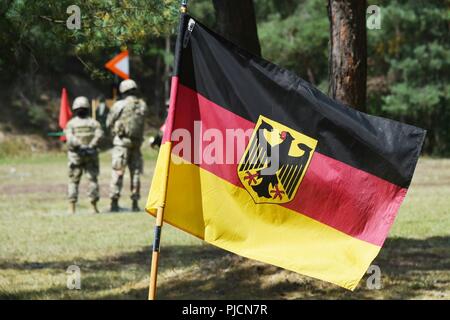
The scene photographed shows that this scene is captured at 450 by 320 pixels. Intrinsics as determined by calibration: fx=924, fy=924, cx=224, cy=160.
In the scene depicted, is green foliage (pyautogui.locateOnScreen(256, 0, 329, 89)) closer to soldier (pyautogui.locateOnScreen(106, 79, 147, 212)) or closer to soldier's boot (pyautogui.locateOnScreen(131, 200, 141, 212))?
soldier (pyautogui.locateOnScreen(106, 79, 147, 212))

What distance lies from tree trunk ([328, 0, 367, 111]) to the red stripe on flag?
260cm

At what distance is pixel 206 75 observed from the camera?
679cm

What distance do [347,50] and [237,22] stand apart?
1421 millimetres

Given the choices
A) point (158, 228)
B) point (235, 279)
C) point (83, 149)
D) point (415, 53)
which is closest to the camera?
point (158, 228)

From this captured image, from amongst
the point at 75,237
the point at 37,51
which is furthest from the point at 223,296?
the point at 75,237

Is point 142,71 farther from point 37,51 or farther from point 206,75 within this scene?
point 206,75

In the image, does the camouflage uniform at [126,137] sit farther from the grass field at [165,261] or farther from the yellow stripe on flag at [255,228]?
the yellow stripe on flag at [255,228]

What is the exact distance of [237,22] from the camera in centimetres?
1002

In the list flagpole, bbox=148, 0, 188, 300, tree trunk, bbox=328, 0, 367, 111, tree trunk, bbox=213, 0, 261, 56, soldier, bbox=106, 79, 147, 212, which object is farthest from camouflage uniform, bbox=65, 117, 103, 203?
flagpole, bbox=148, 0, 188, 300

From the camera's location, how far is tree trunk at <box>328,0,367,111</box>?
30.0 feet

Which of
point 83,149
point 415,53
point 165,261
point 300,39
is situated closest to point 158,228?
point 165,261

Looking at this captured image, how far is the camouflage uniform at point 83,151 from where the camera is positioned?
1722cm

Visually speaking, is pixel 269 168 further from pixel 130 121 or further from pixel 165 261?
pixel 130 121

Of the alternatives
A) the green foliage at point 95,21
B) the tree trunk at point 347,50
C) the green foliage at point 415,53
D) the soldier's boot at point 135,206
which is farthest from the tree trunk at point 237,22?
the green foliage at point 415,53
